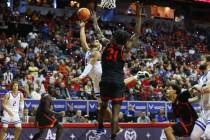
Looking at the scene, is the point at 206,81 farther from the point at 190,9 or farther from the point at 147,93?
the point at 190,9

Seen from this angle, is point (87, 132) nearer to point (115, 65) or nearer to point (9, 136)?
point (9, 136)

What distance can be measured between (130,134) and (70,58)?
29.8 ft

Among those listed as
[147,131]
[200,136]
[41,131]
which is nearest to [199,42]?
[147,131]

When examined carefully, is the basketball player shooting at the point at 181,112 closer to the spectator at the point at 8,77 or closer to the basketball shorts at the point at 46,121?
the basketball shorts at the point at 46,121

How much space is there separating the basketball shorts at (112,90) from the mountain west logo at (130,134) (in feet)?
16.7

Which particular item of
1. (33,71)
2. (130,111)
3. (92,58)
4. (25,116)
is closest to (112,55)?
(92,58)

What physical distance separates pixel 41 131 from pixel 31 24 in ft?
41.4

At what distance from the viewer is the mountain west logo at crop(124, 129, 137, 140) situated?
602 inches

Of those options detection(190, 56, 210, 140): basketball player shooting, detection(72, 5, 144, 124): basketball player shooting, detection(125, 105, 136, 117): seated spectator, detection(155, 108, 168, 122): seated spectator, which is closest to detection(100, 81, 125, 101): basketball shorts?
detection(72, 5, 144, 124): basketball player shooting

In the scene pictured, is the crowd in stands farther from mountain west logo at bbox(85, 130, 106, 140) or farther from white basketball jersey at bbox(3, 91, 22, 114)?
white basketball jersey at bbox(3, 91, 22, 114)

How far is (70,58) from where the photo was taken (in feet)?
78.3

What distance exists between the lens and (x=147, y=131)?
51.4 ft

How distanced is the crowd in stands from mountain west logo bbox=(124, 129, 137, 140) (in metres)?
2.41


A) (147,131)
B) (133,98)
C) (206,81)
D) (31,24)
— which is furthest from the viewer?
(31,24)
